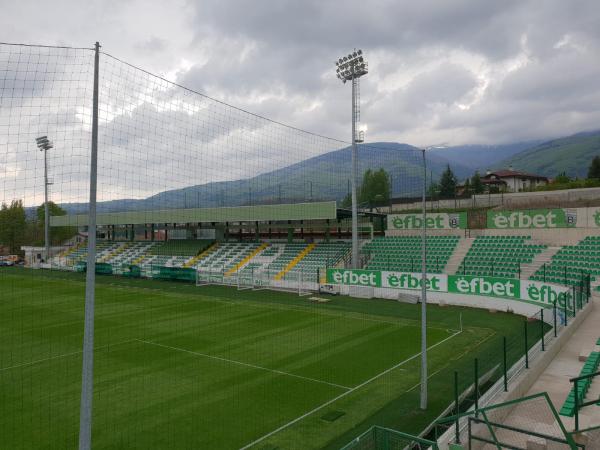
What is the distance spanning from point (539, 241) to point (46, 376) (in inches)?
1115

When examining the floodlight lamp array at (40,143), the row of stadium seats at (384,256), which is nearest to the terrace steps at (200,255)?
the row of stadium seats at (384,256)

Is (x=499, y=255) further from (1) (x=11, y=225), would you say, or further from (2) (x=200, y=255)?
(1) (x=11, y=225)

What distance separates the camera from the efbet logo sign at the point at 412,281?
27.0 m

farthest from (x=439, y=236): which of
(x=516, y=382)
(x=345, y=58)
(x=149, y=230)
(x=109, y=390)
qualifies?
(x=149, y=230)

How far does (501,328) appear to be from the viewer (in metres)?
20.1

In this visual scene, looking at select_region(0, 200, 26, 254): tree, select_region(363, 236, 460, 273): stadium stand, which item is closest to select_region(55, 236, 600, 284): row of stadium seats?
select_region(363, 236, 460, 273): stadium stand

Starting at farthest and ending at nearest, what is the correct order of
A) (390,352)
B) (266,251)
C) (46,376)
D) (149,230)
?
(149,230), (266,251), (390,352), (46,376)

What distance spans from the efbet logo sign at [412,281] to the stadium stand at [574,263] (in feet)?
16.5

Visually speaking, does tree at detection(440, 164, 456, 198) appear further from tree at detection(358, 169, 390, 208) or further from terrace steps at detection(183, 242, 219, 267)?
terrace steps at detection(183, 242, 219, 267)

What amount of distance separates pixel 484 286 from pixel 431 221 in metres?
11.9

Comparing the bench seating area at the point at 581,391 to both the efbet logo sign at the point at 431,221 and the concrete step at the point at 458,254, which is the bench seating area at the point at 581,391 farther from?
the efbet logo sign at the point at 431,221

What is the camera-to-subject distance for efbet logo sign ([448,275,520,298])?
24078 mm

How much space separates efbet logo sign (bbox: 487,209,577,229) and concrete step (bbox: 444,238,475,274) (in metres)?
2.12

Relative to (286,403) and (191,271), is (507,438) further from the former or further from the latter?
(191,271)
